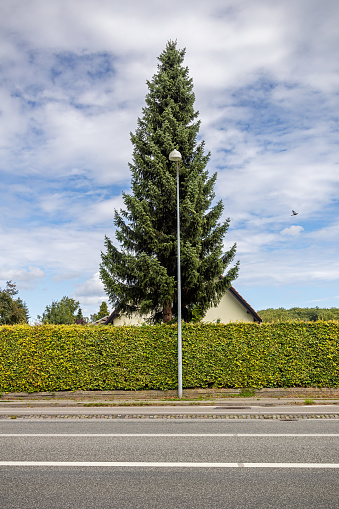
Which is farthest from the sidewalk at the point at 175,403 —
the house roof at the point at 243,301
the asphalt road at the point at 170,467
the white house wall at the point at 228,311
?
the white house wall at the point at 228,311

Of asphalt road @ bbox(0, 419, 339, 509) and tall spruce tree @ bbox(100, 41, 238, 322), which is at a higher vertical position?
tall spruce tree @ bbox(100, 41, 238, 322)

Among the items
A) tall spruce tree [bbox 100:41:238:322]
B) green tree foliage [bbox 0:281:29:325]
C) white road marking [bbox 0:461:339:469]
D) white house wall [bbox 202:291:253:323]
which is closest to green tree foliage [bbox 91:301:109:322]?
green tree foliage [bbox 0:281:29:325]

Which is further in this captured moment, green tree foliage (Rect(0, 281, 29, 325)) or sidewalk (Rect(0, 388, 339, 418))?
green tree foliage (Rect(0, 281, 29, 325))

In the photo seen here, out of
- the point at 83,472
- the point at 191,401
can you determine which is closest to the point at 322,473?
the point at 83,472

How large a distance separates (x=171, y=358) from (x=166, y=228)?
21.1ft

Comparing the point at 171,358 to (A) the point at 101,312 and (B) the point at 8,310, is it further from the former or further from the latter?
Result: (A) the point at 101,312

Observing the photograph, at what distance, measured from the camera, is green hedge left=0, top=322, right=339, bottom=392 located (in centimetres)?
1731

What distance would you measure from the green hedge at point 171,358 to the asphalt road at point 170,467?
7.11 meters

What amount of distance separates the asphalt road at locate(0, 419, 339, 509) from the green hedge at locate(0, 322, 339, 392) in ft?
23.3

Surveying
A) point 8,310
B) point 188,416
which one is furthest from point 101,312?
point 188,416

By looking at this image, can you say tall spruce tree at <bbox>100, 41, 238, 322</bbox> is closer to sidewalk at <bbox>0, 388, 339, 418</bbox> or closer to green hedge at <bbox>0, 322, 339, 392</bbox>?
green hedge at <bbox>0, 322, 339, 392</bbox>

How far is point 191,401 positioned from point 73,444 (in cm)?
831

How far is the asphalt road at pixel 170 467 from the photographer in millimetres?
5137

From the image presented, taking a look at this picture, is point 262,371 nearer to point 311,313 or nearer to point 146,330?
point 146,330
